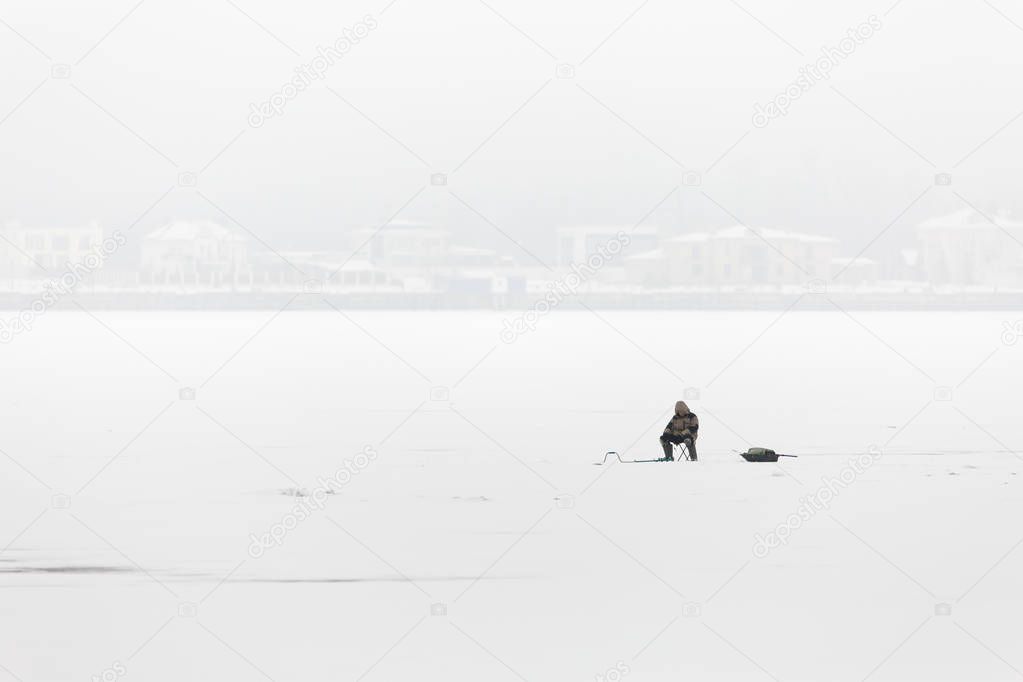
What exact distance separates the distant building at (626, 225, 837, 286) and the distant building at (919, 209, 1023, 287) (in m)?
15.6

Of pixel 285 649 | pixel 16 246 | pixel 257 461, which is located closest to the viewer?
pixel 285 649

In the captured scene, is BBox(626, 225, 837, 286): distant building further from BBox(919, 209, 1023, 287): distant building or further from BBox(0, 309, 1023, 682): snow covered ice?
BBox(0, 309, 1023, 682): snow covered ice

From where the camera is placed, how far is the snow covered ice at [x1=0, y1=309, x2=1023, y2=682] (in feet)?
30.6

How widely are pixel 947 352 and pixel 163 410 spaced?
36.8 meters

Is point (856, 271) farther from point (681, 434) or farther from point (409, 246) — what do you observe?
point (681, 434)

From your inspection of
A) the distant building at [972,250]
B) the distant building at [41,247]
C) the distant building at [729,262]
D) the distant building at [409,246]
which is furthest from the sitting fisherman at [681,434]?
the distant building at [41,247]

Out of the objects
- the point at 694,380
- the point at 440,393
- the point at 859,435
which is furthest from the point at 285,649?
the point at 694,380

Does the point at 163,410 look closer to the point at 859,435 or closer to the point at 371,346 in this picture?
the point at 859,435

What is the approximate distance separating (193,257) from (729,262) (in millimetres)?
57794

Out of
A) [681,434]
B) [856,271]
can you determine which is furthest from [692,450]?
[856,271]

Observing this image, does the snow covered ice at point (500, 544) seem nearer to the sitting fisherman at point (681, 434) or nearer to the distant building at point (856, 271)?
the sitting fisherman at point (681, 434)

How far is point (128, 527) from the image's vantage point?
43.9ft

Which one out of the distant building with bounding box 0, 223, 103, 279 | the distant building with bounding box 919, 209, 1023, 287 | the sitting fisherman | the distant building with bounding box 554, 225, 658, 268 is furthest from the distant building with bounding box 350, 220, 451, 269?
the sitting fisherman

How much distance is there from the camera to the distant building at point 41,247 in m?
164
